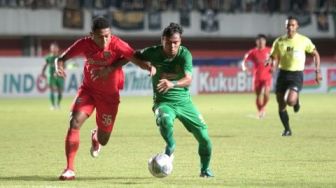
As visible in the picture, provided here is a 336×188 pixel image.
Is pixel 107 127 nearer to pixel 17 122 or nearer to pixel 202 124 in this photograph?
pixel 202 124

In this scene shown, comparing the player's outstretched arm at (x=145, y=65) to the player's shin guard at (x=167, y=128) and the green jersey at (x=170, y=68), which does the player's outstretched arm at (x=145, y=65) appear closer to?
the green jersey at (x=170, y=68)

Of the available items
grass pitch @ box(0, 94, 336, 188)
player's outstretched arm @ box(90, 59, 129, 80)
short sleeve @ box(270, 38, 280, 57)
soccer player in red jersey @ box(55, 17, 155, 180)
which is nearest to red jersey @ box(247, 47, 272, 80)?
grass pitch @ box(0, 94, 336, 188)

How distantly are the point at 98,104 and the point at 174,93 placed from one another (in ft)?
3.85

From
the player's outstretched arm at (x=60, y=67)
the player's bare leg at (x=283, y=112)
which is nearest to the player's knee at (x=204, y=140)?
the player's outstretched arm at (x=60, y=67)

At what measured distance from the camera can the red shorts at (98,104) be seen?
38.4 feet

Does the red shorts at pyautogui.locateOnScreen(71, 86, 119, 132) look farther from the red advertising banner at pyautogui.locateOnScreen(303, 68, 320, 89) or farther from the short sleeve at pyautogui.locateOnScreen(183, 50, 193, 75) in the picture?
the red advertising banner at pyautogui.locateOnScreen(303, 68, 320, 89)

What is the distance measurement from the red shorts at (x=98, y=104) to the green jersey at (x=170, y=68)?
0.83m

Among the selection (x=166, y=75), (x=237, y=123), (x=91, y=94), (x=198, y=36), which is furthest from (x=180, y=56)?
(x=198, y=36)

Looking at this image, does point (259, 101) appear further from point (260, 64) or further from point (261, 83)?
point (260, 64)

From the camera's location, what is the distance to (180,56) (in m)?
11.2

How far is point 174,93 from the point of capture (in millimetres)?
11359

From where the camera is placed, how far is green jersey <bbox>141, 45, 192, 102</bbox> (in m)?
11.3

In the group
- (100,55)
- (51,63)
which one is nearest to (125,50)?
(100,55)

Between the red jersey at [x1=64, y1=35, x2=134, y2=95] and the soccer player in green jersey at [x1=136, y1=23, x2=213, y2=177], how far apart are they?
271 mm
